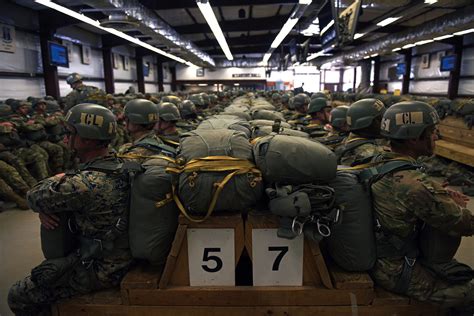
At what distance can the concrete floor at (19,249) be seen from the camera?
129 inches

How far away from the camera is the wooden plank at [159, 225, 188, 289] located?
1.80 metres

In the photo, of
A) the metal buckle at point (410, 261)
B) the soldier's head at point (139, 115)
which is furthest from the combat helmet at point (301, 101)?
the metal buckle at point (410, 261)

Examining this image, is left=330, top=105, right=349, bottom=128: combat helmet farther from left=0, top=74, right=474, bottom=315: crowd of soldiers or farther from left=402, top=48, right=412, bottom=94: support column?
left=402, top=48, right=412, bottom=94: support column

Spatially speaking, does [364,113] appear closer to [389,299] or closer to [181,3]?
[389,299]

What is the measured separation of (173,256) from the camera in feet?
6.01

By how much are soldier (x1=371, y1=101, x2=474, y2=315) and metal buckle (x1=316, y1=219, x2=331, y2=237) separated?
0.40 meters

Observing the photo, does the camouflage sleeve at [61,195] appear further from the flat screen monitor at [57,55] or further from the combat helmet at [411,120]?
the flat screen monitor at [57,55]

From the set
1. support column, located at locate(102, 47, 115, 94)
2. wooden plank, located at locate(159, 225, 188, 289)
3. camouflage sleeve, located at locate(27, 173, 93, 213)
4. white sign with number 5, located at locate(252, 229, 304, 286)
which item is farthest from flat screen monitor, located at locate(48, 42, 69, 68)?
white sign with number 5, located at locate(252, 229, 304, 286)

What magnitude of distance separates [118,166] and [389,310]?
5.88ft

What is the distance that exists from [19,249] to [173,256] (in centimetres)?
305

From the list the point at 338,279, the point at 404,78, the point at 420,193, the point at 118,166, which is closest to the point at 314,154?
the point at 420,193

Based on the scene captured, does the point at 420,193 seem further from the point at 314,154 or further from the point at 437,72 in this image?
the point at 437,72

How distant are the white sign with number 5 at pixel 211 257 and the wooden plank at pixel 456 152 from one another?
20.5 feet

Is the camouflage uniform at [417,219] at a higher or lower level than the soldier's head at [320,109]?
lower
